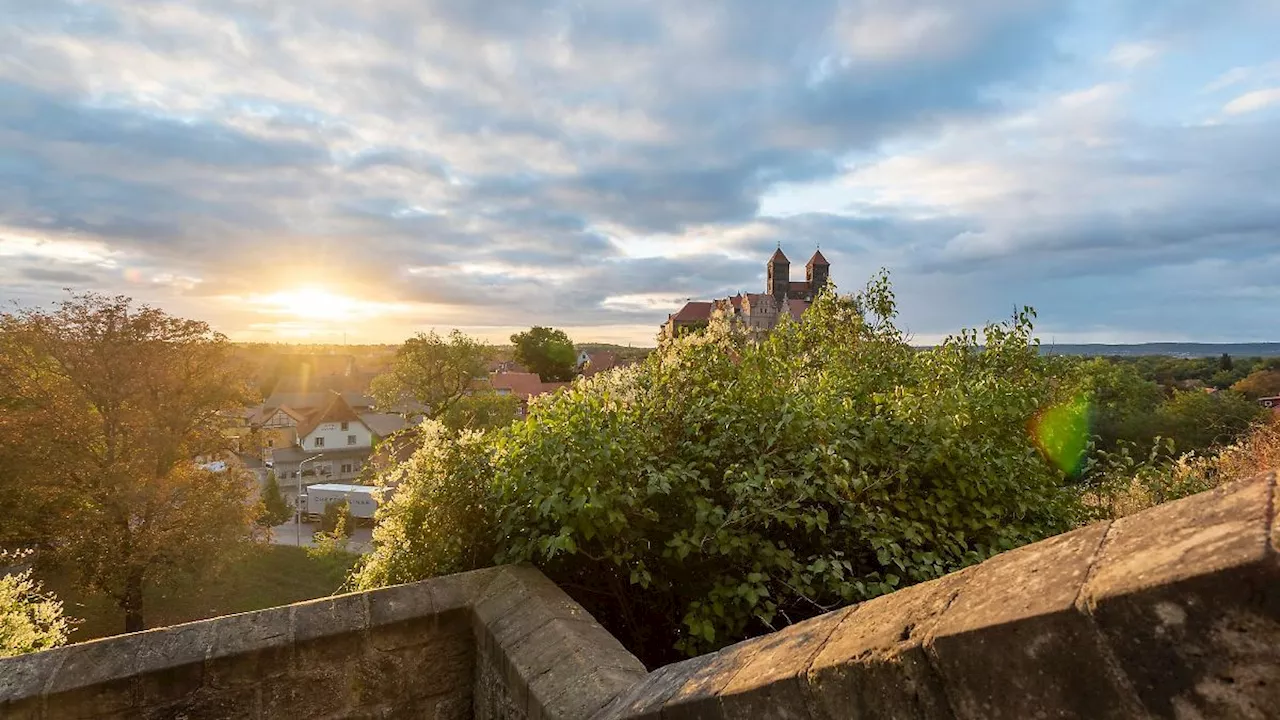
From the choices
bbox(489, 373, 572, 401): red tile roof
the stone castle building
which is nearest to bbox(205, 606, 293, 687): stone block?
bbox(489, 373, 572, 401): red tile roof

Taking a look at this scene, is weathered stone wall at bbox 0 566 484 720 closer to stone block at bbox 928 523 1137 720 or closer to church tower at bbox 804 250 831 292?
stone block at bbox 928 523 1137 720

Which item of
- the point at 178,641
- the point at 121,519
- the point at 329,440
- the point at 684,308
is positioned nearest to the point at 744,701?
the point at 178,641

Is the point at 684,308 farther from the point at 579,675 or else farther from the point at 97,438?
the point at 579,675

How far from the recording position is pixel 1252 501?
955mm

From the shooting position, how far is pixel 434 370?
34781mm

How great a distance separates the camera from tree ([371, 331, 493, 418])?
113ft

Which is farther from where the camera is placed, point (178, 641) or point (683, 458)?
point (683, 458)

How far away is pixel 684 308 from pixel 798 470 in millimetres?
89607

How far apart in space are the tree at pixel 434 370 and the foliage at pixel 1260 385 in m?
37.9

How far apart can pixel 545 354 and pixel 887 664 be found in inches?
2840

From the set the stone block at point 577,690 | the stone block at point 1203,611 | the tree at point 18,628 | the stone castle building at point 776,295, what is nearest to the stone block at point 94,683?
the stone block at point 577,690

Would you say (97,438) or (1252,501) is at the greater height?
(1252,501)

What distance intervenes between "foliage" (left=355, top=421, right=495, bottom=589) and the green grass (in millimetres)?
16047

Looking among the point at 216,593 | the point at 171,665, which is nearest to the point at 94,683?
the point at 171,665
